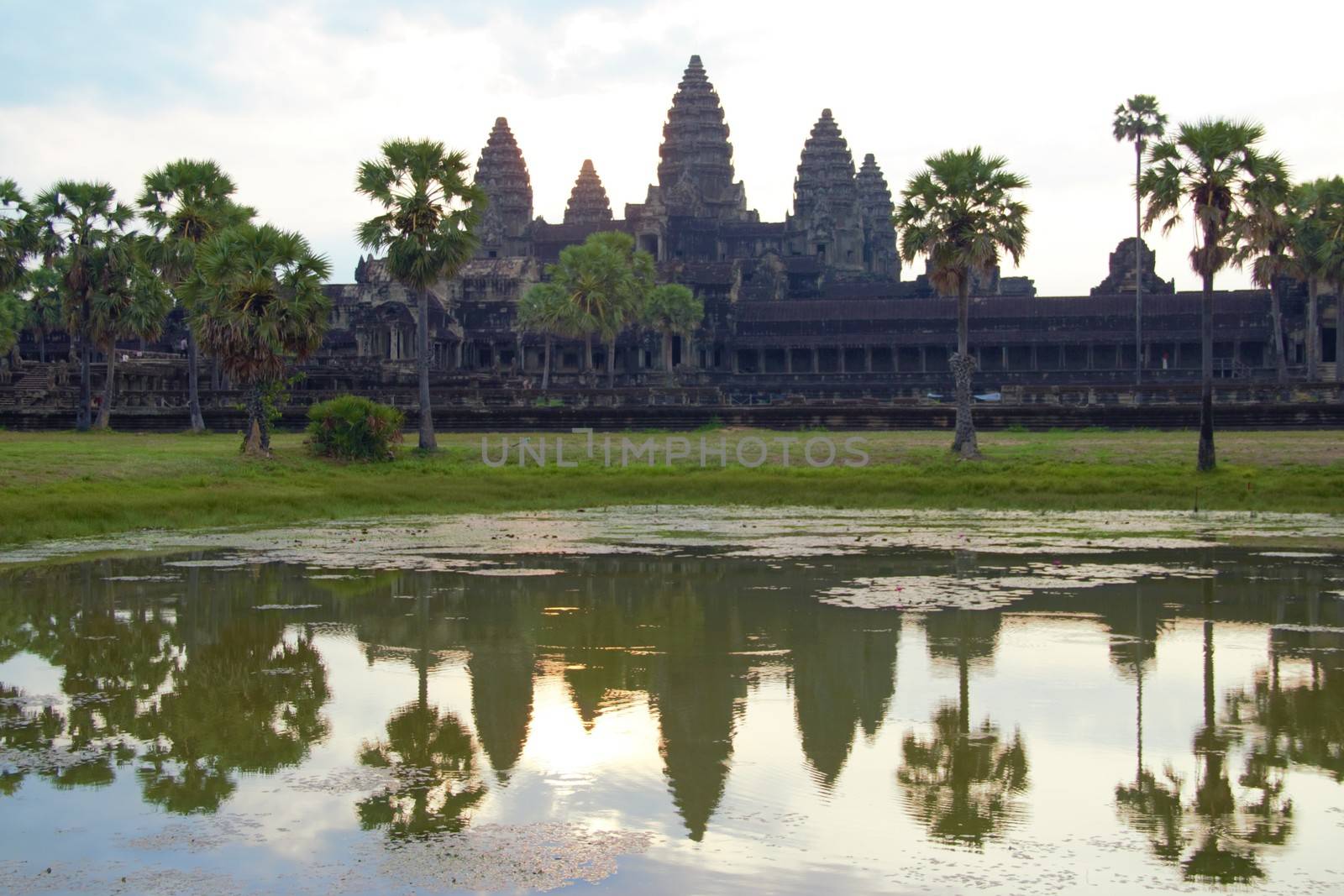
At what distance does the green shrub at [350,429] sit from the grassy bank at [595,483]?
514mm

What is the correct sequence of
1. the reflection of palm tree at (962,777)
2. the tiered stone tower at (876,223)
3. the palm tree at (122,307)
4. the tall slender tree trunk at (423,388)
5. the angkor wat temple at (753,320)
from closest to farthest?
the reflection of palm tree at (962,777)
the tall slender tree trunk at (423,388)
the palm tree at (122,307)
the angkor wat temple at (753,320)
the tiered stone tower at (876,223)

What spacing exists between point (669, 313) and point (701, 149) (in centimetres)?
3456

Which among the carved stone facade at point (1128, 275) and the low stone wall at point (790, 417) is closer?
the low stone wall at point (790, 417)

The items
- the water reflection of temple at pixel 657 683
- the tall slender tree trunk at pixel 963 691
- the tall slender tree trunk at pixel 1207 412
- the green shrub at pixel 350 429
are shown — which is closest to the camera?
the water reflection of temple at pixel 657 683

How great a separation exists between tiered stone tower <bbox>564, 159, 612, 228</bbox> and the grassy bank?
8324cm

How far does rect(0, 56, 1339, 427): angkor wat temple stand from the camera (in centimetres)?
6919

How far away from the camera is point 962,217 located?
36781 millimetres

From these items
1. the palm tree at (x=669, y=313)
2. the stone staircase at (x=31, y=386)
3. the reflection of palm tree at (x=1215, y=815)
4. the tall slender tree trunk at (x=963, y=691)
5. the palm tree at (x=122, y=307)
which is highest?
the palm tree at (x=669, y=313)

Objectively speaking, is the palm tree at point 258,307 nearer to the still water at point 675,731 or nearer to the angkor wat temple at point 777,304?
the still water at point 675,731

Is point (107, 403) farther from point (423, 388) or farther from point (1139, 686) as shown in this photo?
point (1139, 686)

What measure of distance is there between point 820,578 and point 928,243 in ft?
64.3

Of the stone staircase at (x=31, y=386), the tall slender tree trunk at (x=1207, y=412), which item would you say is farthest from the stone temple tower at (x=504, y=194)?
the tall slender tree trunk at (x=1207, y=412)

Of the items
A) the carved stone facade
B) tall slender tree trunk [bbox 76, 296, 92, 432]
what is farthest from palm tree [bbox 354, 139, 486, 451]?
the carved stone facade

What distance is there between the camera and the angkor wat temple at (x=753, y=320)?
69.2m
